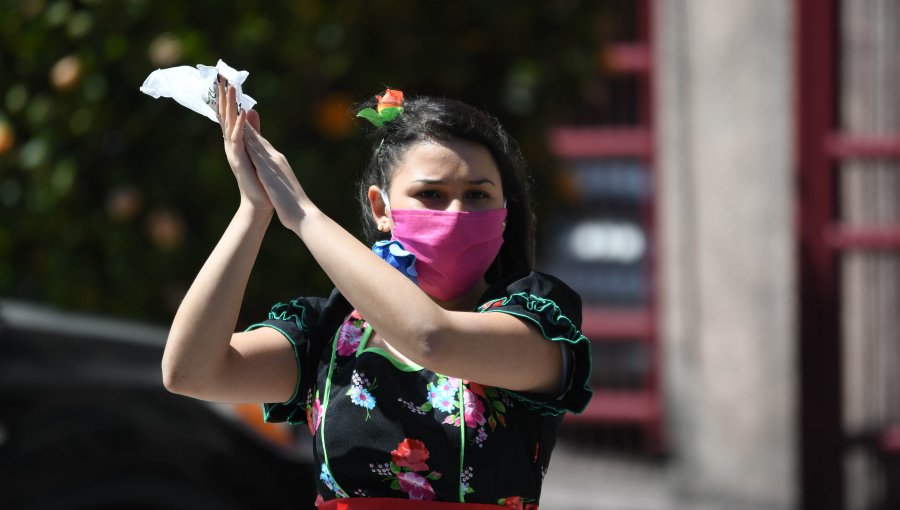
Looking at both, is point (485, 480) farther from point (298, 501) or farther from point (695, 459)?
point (695, 459)

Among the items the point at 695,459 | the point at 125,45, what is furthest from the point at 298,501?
the point at 695,459

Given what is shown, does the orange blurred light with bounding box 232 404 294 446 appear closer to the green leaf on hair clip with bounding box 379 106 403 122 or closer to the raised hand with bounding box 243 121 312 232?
the green leaf on hair clip with bounding box 379 106 403 122

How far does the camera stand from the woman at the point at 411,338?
1896 mm

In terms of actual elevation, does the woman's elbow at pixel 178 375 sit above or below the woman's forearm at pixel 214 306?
below

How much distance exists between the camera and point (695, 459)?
582 centimetres

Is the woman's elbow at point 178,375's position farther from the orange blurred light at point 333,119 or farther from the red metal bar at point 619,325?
the red metal bar at point 619,325

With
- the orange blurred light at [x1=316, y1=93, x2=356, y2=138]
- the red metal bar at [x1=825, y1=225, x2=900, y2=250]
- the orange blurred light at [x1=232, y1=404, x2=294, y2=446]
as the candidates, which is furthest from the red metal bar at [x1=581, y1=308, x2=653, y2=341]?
the orange blurred light at [x1=232, y1=404, x2=294, y2=446]

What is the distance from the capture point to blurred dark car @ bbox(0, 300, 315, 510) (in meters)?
3.66

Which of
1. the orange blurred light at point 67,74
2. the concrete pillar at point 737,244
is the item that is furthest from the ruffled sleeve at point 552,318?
the concrete pillar at point 737,244

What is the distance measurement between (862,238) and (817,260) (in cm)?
21

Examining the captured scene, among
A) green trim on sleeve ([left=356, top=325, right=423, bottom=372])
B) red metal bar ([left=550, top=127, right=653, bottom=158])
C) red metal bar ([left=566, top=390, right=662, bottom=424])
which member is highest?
green trim on sleeve ([left=356, top=325, right=423, bottom=372])

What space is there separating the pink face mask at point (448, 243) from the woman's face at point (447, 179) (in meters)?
0.02

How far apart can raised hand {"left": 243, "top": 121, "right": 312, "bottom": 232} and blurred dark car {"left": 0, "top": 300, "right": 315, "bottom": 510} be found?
1.98m

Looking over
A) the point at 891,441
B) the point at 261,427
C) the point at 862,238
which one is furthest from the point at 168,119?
the point at 891,441
